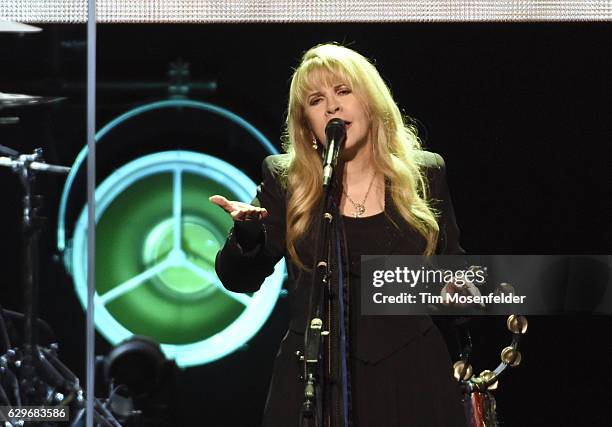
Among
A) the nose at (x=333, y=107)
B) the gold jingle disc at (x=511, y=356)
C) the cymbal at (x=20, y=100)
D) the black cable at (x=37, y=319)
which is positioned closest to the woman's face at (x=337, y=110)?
the nose at (x=333, y=107)

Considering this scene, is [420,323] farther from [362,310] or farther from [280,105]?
[280,105]

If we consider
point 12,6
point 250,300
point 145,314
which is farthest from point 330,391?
point 12,6

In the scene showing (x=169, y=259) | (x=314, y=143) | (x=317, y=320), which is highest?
(x=314, y=143)

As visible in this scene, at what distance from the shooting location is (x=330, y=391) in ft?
7.66

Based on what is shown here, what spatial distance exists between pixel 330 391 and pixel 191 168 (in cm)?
113

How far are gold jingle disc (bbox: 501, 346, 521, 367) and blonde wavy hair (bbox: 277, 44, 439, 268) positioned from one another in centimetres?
40

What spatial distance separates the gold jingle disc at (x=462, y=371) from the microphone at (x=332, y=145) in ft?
3.36

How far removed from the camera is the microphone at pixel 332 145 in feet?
6.85

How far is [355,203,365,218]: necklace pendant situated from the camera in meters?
2.94

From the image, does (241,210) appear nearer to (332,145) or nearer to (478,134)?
(332,145)

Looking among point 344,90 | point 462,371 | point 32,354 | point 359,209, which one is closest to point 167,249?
point 32,354

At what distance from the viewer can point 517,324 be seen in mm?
3068

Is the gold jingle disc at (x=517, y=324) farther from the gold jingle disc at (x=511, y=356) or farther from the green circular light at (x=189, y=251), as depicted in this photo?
the green circular light at (x=189, y=251)

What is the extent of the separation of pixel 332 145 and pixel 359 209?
789mm
